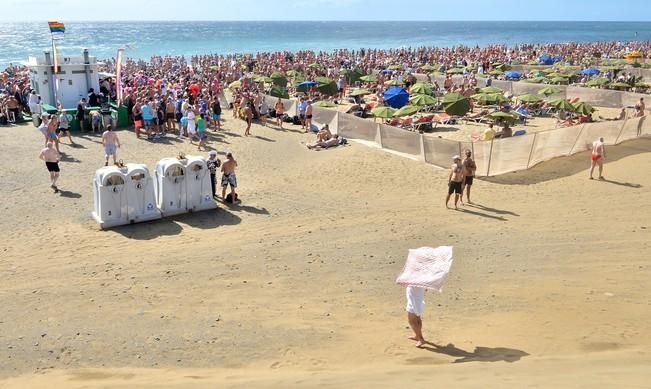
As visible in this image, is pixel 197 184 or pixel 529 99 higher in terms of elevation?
pixel 529 99

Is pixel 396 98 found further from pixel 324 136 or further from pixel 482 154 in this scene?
pixel 482 154

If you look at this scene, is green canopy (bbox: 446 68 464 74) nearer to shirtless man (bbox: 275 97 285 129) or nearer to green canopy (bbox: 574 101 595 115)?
green canopy (bbox: 574 101 595 115)

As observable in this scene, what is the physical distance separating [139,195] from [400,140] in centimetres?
832

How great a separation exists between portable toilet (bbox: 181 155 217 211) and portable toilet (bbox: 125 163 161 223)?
2.55 feet

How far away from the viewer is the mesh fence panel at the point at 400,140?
652 inches

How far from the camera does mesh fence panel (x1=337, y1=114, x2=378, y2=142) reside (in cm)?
1823

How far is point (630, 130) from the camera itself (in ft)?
58.3

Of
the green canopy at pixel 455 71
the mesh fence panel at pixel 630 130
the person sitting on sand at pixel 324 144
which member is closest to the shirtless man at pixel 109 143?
the person sitting on sand at pixel 324 144

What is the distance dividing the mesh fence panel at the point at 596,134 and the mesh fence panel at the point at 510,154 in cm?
205

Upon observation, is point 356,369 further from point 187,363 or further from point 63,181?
point 63,181

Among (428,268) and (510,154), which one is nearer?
(428,268)

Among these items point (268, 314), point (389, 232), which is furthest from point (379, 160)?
point (268, 314)

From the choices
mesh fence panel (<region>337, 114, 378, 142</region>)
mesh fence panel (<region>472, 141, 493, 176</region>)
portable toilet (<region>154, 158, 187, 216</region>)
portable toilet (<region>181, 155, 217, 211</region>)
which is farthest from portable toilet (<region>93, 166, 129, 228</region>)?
mesh fence panel (<region>337, 114, 378, 142</region>)

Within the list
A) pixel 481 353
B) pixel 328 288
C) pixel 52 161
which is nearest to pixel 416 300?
pixel 481 353
